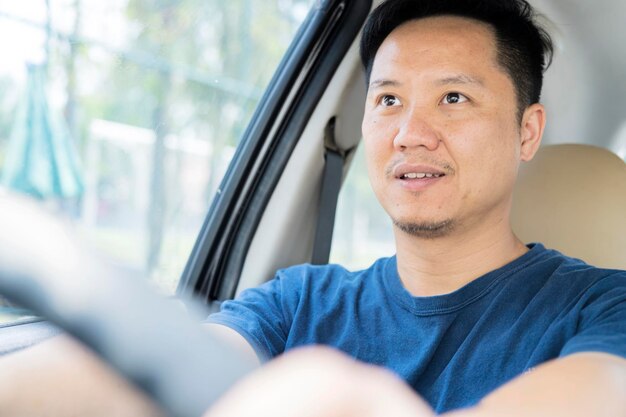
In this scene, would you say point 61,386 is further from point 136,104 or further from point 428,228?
point 136,104

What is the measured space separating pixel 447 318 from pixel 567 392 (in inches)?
25.3

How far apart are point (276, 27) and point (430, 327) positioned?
109 cm

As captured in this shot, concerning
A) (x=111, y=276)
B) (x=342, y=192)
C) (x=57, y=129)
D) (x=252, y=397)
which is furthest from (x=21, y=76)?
(x=252, y=397)

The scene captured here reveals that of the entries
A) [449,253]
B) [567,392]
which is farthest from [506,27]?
[567,392]

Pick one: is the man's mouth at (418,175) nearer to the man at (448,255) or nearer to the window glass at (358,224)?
the man at (448,255)

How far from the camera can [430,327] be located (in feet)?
5.05

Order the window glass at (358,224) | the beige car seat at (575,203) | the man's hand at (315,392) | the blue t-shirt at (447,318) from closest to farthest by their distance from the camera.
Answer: the man's hand at (315,392) → the blue t-shirt at (447,318) → the beige car seat at (575,203) → the window glass at (358,224)

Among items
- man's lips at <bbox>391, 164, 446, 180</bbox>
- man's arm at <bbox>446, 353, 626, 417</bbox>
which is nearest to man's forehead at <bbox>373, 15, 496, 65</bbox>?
man's lips at <bbox>391, 164, 446, 180</bbox>

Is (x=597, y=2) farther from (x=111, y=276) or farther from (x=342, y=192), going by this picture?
(x=111, y=276)

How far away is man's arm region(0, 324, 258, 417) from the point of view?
2.12 feet

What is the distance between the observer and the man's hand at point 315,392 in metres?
0.54

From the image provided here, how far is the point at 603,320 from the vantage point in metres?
1.24

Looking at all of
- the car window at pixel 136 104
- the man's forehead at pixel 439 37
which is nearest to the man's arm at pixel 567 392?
the man's forehead at pixel 439 37

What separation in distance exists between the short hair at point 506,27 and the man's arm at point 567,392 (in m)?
0.89
